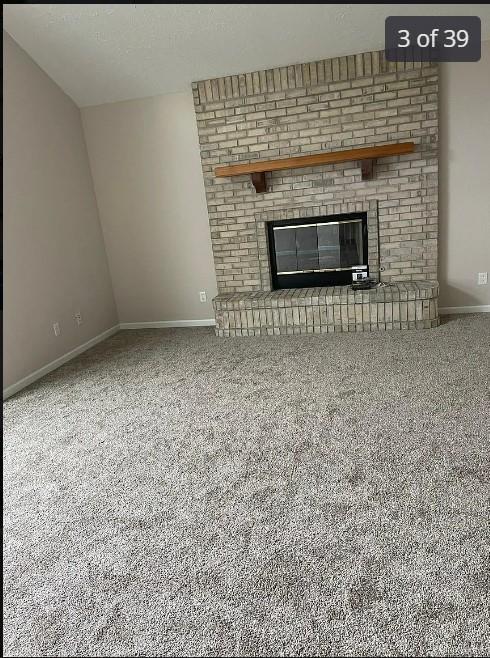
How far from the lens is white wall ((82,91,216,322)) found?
14.5 ft

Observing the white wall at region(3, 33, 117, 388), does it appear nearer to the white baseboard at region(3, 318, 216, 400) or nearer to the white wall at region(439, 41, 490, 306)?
the white baseboard at region(3, 318, 216, 400)

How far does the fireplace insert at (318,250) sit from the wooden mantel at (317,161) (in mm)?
443

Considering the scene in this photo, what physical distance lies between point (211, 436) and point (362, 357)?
1455 mm

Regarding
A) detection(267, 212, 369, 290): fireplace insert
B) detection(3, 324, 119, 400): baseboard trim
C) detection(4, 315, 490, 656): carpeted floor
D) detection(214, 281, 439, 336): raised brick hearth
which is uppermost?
detection(267, 212, 369, 290): fireplace insert

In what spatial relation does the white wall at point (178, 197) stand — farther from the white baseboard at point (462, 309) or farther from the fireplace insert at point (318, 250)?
the fireplace insert at point (318, 250)

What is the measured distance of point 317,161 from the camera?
155 inches

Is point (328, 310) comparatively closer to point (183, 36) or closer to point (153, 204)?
point (153, 204)

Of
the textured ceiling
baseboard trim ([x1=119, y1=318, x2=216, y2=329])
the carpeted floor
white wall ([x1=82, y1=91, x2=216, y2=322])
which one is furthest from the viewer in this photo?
baseboard trim ([x1=119, y1=318, x2=216, y2=329])

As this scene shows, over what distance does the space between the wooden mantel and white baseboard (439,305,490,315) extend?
1.42 meters

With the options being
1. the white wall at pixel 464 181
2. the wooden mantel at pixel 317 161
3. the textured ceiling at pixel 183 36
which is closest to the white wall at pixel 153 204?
the textured ceiling at pixel 183 36

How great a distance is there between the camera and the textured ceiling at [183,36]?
11.1 ft

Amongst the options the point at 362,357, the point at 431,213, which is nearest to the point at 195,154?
the point at 431,213

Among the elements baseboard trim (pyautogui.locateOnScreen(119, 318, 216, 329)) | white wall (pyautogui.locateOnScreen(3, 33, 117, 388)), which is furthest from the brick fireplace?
white wall (pyautogui.locateOnScreen(3, 33, 117, 388))

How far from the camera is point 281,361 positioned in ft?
11.5
